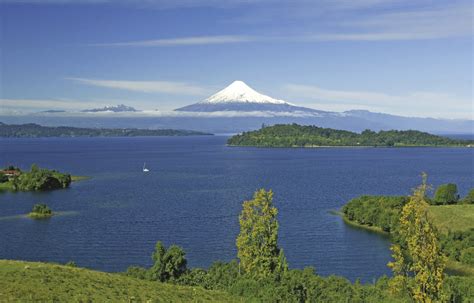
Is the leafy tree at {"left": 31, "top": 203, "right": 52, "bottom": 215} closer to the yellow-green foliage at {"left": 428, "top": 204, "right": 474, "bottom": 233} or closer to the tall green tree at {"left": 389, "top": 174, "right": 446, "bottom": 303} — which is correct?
the yellow-green foliage at {"left": 428, "top": 204, "right": 474, "bottom": 233}

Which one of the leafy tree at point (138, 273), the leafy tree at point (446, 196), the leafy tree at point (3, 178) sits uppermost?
the leafy tree at point (446, 196)

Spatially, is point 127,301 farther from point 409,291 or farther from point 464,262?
point 464,262

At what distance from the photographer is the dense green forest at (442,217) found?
144 feet

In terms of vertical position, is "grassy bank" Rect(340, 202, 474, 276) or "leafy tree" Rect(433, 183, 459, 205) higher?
"leafy tree" Rect(433, 183, 459, 205)

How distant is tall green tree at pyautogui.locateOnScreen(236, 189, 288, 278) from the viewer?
3130 centimetres

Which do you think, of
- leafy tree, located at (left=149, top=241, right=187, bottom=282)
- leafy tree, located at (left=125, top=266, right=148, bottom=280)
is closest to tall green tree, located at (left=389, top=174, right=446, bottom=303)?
leafy tree, located at (left=149, top=241, right=187, bottom=282)

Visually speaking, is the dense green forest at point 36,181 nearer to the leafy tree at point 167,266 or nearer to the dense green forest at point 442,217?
the dense green forest at point 442,217

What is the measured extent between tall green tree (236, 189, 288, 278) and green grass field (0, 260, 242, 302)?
3.19 metres

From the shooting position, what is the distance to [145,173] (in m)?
119

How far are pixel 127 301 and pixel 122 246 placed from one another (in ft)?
79.4

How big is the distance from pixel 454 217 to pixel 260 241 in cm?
3072

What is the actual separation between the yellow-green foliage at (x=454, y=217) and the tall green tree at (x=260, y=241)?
2417cm

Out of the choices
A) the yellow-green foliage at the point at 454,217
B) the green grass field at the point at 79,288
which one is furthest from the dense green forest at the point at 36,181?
the green grass field at the point at 79,288

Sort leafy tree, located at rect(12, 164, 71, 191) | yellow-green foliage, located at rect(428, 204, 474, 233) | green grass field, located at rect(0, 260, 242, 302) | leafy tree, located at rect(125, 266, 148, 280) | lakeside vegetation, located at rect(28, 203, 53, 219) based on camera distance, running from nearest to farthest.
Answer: green grass field, located at rect(0, 260, 242, 302) < leafy tree, located at rect(125, 266, 148, 280) < yellow-green foliage, located at rect(428, 204, 474, 233) < lakeside vegetation, located at rect(28, 203, 53, 219) < leafy tree, located at rect(12, 164, 71, 191)
